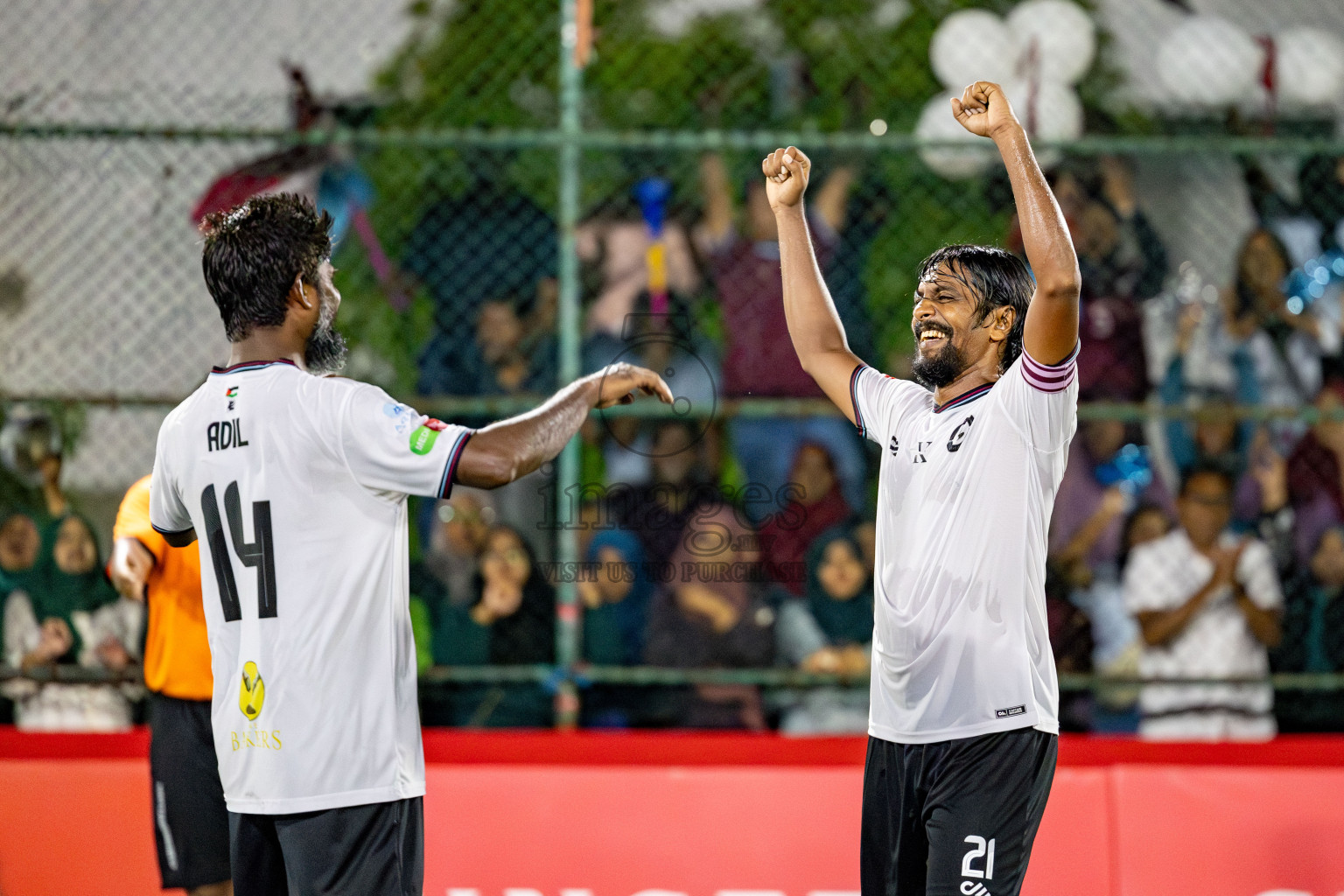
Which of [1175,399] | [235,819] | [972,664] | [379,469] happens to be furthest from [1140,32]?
[235,819]

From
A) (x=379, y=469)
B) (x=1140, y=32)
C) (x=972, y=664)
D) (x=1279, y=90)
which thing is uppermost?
(x=1140, y=32)

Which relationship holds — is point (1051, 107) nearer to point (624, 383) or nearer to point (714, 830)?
point (714, 830)

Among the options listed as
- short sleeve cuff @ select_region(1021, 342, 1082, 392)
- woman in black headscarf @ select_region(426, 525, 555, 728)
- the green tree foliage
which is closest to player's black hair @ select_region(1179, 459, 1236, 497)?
the green tree foliage

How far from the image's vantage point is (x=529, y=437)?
2.49 m

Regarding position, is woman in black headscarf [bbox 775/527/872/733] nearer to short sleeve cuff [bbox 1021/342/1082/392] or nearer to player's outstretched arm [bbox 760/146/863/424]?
player's outstretched arm [bbox 760/146/863/424]

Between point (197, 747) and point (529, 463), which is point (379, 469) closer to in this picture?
point (529, 463)

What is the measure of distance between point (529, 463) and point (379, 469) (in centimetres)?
29

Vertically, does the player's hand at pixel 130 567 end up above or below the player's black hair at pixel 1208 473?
below

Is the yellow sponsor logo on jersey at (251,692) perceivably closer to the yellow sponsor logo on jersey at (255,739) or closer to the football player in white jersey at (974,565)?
the yellow sponsor logo on jersey at (255,739)

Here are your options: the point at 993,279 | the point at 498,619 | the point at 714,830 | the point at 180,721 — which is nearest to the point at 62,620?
the point at 498,619

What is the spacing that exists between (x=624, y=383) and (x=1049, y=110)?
4389 millimetres

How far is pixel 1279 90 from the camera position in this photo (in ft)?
20.6

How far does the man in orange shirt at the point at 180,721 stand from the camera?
352cm

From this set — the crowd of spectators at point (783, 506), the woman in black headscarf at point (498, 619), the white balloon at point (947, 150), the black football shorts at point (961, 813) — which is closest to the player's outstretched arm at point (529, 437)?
the black football shorts at point (961, 813)
